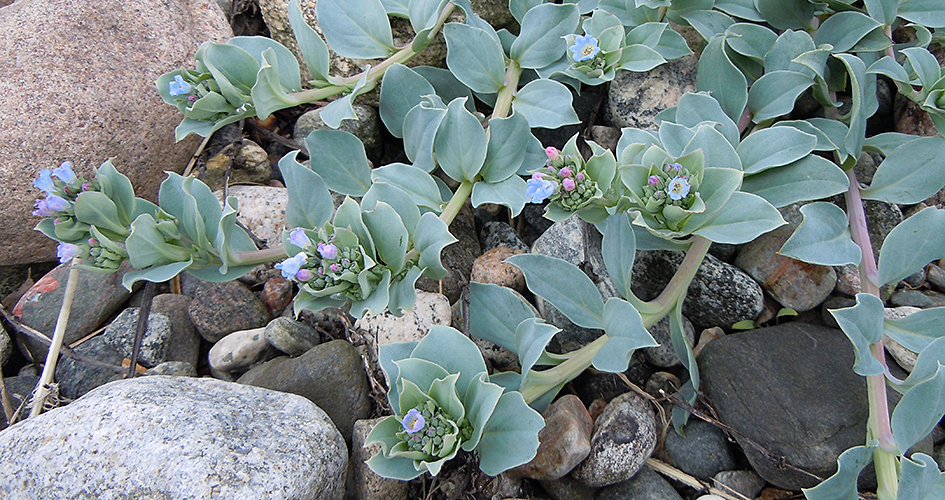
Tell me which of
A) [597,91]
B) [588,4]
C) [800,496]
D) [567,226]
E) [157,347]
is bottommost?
[800,496]

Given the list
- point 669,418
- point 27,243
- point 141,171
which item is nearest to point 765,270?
point 669,418

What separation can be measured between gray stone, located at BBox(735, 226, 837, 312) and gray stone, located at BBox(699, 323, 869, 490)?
0.15 m

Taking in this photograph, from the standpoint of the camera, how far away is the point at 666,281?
2670mm

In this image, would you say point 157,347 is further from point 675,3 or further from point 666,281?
point 675,3

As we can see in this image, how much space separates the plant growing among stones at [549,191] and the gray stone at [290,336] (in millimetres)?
468

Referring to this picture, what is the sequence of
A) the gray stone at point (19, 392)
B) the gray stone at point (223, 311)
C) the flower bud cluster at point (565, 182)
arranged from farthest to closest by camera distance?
the gray stone at point (223, 311)
the gray stone at point (19, 392)
the flower bud cluster at point (565, 182)

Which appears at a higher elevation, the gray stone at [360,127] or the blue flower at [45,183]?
the blue flower at [45,183]

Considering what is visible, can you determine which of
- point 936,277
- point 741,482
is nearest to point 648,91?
point 936,277

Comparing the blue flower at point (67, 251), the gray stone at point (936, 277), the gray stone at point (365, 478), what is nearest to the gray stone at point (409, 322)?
the gray stone at point (365, 478)

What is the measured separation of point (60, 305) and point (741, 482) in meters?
→ 3.12

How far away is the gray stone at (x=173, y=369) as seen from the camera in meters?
2.53

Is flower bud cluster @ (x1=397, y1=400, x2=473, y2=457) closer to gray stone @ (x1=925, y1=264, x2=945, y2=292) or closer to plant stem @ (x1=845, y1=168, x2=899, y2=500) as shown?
plant stem @ (x1=845, y1=168, x2=899, y2=500)

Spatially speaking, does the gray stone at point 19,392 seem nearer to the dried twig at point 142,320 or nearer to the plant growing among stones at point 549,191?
the dried twig at point 142,320

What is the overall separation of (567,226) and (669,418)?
0.94 m
